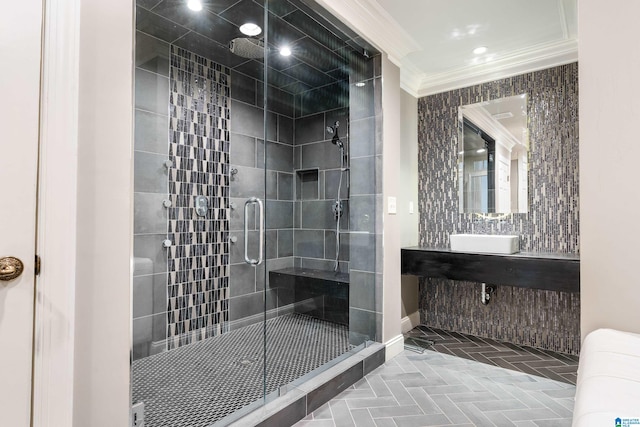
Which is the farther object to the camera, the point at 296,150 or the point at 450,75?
the point at 296,150

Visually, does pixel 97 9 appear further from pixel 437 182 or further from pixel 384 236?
pixel 437 182

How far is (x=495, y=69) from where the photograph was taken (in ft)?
10.4

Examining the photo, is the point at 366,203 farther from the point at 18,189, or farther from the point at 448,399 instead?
the point at 18,189

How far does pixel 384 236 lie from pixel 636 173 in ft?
5.31

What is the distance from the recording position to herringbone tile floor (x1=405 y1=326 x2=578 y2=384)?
251 centimetres

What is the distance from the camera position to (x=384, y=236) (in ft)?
8.90

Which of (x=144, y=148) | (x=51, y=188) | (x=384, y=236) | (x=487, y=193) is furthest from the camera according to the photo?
(x=487, y=193)

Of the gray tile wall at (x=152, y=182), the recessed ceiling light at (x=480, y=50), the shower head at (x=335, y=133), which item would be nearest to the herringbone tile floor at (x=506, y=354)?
the shower head at (x=335, y=133)

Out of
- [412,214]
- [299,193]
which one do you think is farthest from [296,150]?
[412,214]

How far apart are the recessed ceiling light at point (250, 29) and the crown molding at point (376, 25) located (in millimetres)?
672

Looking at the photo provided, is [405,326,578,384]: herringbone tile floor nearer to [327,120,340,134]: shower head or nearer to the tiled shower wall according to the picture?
the tiled shower wall

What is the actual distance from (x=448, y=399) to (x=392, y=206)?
148cm

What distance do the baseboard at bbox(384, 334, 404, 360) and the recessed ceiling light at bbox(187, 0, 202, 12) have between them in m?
3.02

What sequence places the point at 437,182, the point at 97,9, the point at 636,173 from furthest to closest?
the point at 437,182 < the point at 636,173 < the point at 97,9
